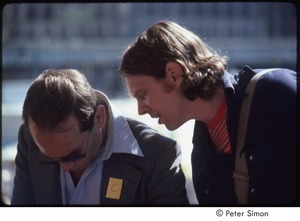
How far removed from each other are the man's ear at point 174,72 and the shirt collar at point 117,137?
0.66 feet

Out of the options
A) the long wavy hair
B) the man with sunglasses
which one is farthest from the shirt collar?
the long wavy hair

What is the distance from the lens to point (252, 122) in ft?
5.02

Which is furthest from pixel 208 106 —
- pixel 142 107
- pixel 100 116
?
pixel 100 116

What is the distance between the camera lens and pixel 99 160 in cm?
164

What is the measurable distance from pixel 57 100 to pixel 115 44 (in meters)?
0.27

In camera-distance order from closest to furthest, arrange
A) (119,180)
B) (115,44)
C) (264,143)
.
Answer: (264,143) < (119,180) < (115,44)

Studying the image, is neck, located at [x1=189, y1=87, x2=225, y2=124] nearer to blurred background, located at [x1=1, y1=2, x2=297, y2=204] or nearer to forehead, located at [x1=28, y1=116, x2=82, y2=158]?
blurred background, located at [x1=1, y1=2, x2=297, y2=204]

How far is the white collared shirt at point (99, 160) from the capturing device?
163cm

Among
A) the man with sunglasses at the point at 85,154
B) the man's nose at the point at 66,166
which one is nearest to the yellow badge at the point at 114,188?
the man with sunglasses at the point at 85,154

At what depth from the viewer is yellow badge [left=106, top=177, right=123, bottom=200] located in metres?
1.61

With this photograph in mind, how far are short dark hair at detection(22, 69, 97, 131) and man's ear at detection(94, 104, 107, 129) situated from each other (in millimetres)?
15

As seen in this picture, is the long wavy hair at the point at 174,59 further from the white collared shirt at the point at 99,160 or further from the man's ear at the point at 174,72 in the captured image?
the white collared shirt at the point at 99,160

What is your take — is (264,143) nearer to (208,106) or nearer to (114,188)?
(208,106)
